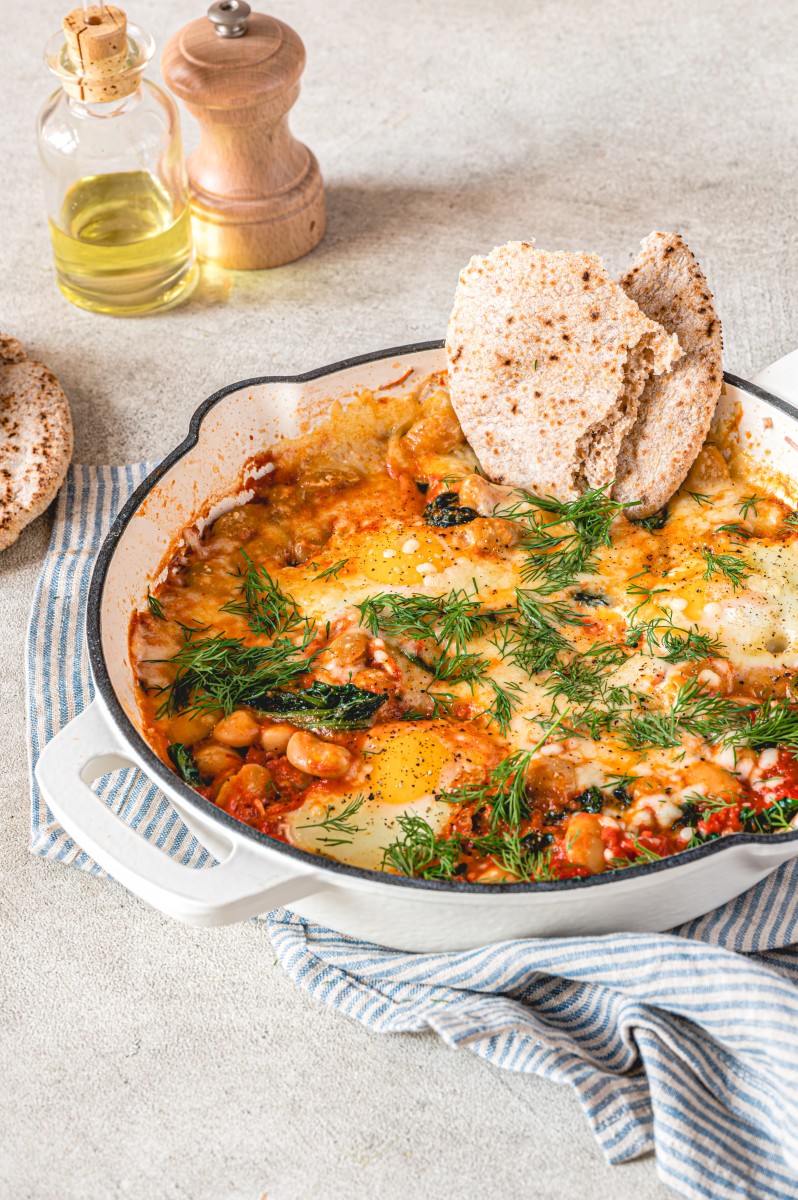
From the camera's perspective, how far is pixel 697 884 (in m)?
2.57

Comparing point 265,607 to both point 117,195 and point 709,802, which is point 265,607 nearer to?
point 709,802

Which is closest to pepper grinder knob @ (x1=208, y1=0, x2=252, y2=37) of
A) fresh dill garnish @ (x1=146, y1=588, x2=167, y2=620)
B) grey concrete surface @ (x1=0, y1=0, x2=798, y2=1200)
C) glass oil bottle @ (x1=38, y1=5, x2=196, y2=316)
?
glass oil bottle @ (x1=38, y1=5, x2=196, y2=316)

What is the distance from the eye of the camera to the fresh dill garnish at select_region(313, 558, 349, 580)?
10.5ft

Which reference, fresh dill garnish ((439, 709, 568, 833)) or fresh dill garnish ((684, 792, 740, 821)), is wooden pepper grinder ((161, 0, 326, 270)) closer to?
fresh dill garnish ((439, 709, 568, 833))

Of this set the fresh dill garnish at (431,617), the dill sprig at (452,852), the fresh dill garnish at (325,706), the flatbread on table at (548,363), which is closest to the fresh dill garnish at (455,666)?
the fresh dill garnish at (431,617)

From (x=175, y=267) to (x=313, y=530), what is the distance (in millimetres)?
1597

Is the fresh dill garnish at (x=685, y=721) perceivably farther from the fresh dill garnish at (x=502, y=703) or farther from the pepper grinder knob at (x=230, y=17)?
the pepper grinder knob at (x=230, y=17)

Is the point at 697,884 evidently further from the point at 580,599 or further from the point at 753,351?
the point at 753,351

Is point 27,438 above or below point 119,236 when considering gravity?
below

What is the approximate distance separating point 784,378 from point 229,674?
1.68m

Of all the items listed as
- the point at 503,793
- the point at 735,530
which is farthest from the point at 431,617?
the point at 735,530

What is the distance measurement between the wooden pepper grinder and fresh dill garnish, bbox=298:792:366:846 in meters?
2.59

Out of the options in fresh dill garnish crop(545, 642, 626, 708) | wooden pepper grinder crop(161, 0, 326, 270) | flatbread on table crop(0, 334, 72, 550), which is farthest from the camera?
wooden pepper grinder crop(161, 0, 326, 270)

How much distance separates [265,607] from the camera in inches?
124
